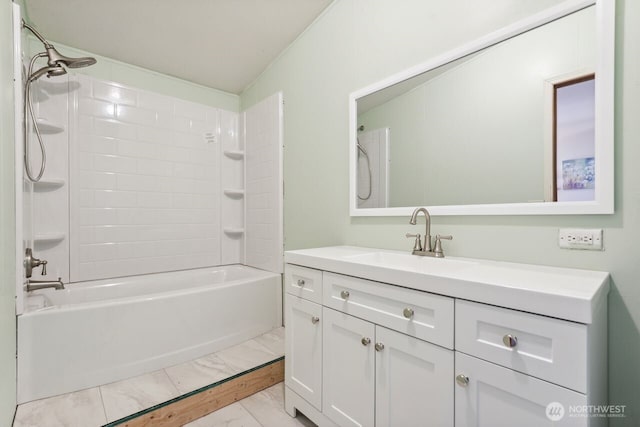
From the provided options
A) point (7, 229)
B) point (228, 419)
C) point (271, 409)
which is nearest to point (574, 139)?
point (271, 409)

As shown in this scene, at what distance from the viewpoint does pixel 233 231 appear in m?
3.16

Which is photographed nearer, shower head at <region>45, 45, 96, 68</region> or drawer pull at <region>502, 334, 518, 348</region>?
drawer pull at <region>502, 334, 518, 348</region>

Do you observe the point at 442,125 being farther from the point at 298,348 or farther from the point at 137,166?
the point at 137,166

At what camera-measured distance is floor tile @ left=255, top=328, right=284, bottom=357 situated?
2107 mm

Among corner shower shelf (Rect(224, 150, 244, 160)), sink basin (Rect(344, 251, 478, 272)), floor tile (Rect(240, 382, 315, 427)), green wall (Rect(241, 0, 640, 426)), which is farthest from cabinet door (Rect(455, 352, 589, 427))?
corner shower shelf (Rect(224, 150, 244, 160))

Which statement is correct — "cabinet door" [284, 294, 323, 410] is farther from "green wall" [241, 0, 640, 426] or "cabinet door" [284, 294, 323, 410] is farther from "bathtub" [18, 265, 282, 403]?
"bathtub" [18, 265, 282, 403]

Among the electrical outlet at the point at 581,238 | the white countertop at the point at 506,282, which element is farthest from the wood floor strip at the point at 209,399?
the electrical outlet at the point at 581,238

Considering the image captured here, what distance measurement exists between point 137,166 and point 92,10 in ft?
4.01

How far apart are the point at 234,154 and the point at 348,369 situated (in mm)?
2613

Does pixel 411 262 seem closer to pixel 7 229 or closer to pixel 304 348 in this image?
pixel 304 348

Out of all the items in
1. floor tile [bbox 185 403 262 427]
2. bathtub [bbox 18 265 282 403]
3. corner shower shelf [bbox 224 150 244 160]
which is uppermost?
corner shower shelf [bbox 224 150 244 160]

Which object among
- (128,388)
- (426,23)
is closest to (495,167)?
(426,23)

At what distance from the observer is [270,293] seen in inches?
98.3

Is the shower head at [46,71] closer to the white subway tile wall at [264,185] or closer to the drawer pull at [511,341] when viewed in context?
the white subway tile wall at [264,185]
